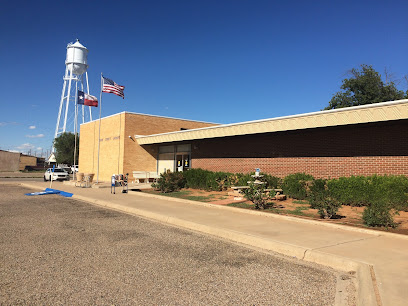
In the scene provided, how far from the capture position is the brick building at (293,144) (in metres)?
12.8

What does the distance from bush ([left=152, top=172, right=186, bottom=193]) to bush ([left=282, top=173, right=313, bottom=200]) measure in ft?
22.6

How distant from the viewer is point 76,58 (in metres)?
60.1

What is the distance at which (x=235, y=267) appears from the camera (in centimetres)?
549

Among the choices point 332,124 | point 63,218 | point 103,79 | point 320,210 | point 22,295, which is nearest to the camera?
point 22,295

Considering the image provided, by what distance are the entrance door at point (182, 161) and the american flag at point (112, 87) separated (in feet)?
21.9

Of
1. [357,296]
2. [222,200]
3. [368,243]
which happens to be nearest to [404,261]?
[368,243]

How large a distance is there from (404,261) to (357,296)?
1905 mm

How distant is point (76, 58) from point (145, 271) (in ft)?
Result: 206

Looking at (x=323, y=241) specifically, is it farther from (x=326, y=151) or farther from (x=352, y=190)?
(x=326, y=151)

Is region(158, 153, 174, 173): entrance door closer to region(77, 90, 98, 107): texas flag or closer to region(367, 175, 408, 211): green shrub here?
region(77, 90, 98, 107): texas flag

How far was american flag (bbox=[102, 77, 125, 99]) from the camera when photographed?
79.6 ft

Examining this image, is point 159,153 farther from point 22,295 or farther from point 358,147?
point 22,295

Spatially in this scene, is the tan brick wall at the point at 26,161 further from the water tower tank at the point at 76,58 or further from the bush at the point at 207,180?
the bush at the point at 207,180

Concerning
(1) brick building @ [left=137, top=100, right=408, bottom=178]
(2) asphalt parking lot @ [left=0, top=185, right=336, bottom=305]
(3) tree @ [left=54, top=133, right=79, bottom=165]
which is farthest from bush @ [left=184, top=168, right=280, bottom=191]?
(3) tree @ [left=54, top=133, right=79, bottom=165]
